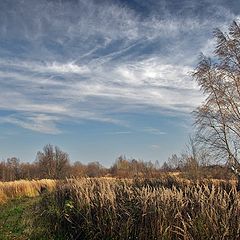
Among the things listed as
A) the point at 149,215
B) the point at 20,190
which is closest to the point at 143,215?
the point at 149,215

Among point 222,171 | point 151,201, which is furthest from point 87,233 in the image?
point 222,171

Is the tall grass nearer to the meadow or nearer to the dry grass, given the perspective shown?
the meadow

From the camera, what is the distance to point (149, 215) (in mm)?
8688

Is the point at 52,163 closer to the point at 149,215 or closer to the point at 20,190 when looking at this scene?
the point at 20,190

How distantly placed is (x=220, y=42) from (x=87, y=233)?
14.7 metres

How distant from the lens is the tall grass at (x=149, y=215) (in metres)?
7.43

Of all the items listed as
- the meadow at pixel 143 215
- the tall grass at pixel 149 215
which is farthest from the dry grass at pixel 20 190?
the tall grass at pixel 149 215

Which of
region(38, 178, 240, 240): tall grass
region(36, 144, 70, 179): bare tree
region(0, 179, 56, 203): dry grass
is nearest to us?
region(38, 178, 240, 240): tall grass

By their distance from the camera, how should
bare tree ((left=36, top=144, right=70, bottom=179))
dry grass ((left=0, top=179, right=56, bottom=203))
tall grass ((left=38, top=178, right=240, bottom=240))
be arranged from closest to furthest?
tall grass ((left=38, top=178, right=240, bottom=240))
dry grass ((left=0, top=179, right=56, bottom=203))
bare tree ((left=36, top=144, right=70, bottom=179))

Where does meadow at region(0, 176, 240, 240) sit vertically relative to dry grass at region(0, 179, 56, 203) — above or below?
below

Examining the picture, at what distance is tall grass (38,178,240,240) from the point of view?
24.4 feet

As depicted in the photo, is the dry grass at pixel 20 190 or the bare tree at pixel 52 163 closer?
the dry grass at pixel 20 190

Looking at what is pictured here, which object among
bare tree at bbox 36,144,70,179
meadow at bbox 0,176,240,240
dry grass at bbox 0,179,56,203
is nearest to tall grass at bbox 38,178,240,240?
meadow at bbox 0,176,240,240

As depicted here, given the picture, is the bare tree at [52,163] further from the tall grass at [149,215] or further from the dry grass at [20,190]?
the tall grass at [149,215]
